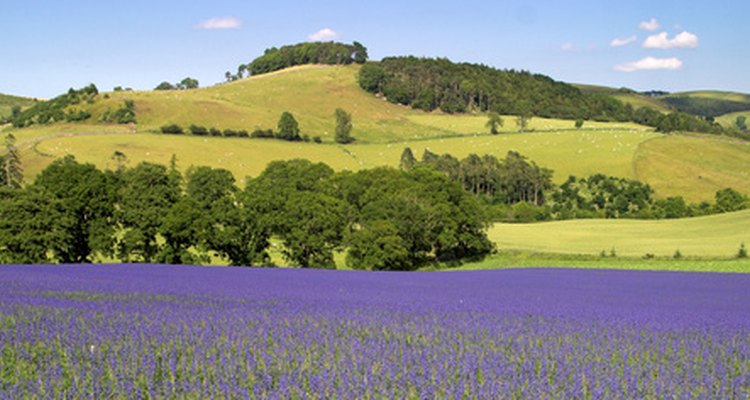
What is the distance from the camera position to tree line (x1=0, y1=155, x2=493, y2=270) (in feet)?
168

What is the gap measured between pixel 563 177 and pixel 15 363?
114 m

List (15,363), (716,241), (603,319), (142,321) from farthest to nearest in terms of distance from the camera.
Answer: (716,241)
(603,319)
(142,321)
(15,363)

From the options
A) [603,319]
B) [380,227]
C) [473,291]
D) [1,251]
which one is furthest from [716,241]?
[1,251]

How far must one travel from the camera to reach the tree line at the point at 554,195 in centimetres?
9575

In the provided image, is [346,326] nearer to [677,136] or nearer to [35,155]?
[35,155]

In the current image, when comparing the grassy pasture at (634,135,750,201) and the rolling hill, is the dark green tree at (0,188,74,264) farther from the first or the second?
the grassy pasture at (634,135,750,201)

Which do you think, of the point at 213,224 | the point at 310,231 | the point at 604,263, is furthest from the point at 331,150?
the point at 604,263

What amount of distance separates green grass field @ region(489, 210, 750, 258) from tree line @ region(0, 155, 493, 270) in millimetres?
7753

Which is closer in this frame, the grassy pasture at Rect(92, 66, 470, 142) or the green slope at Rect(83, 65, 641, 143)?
the grassy pasture at Rect(92, 66, 470, 142)

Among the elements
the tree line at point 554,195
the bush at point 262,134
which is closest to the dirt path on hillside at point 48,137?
the bush at point 262,134

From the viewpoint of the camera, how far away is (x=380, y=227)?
182 ft

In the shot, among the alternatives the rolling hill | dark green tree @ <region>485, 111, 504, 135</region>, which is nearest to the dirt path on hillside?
the rolling hill

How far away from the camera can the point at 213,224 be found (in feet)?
181

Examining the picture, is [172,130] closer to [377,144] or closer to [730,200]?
[377,144]
